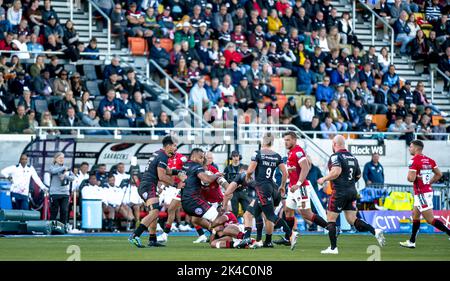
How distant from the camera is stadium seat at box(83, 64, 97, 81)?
116 feet

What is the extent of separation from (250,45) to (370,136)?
5219 millimetres

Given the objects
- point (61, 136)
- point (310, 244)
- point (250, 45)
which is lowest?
point (310, 244)

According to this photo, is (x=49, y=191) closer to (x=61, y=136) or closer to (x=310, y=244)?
(x=61, y=136)

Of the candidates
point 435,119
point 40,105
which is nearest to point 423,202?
point 40,105

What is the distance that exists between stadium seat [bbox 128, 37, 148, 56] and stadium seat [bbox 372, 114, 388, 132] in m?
8.06

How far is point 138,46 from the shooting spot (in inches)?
1473

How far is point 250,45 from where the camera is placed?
131 ft

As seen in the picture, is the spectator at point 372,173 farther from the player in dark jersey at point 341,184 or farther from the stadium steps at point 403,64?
the player in dark jersey at point 341,184

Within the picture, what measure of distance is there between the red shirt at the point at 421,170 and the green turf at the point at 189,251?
1212 mm

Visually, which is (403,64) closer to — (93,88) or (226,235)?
(93,88)

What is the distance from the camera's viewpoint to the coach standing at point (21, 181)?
3006cm

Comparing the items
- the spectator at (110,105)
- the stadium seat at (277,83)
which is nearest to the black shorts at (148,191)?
the spectator at (110,105)

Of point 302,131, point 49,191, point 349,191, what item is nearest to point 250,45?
point 302,131

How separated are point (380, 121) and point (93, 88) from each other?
10.2 metres
